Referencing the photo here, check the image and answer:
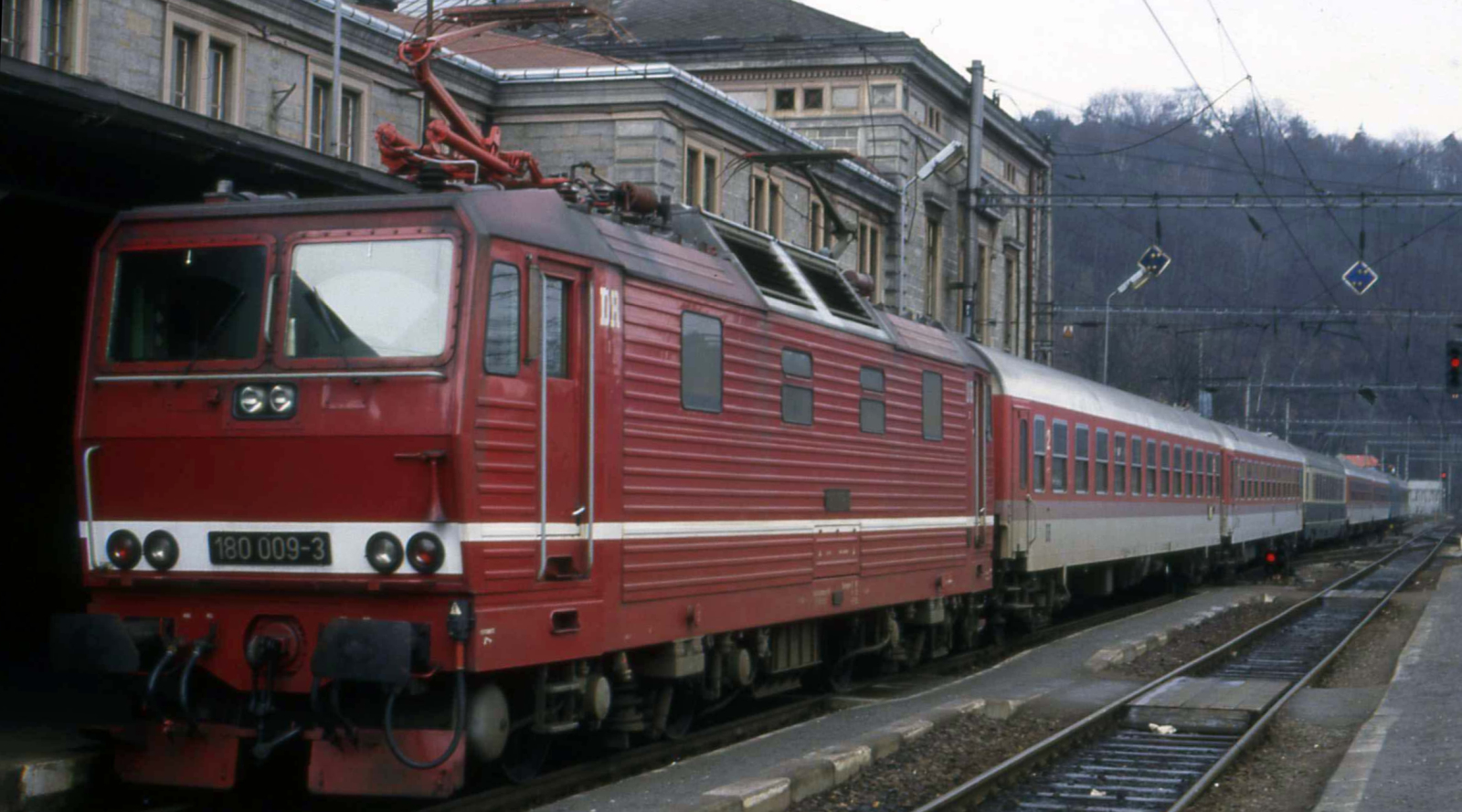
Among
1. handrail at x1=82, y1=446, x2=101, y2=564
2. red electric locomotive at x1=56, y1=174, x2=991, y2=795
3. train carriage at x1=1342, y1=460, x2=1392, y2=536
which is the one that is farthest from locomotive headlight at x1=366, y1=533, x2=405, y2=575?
train carriage at x1=1342, y1=460, x2=1392, y2=536

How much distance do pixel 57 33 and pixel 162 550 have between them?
17.1 meters

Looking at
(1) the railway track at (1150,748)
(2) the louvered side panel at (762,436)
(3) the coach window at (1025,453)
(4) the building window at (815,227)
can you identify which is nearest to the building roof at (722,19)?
(4) the building window at (815,227)

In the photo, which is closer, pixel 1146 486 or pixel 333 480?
pixel 333 480

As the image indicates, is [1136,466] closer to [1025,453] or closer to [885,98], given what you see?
[1025,453]

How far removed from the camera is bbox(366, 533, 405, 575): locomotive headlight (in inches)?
338

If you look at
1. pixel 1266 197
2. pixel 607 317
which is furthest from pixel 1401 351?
pixel 607 317

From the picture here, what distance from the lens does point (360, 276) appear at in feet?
29.4

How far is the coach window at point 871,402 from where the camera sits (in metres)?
14.1

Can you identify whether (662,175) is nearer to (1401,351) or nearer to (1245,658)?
(1245,658)

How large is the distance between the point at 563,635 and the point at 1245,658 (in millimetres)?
12395

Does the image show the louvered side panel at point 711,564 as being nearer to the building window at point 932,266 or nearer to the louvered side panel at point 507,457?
the louvered side panel at point 507,457

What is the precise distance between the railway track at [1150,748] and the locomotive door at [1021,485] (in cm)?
237

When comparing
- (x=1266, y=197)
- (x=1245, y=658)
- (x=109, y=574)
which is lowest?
(x=1245, y=658)

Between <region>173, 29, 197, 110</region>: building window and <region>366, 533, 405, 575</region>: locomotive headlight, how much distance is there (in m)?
19.3
